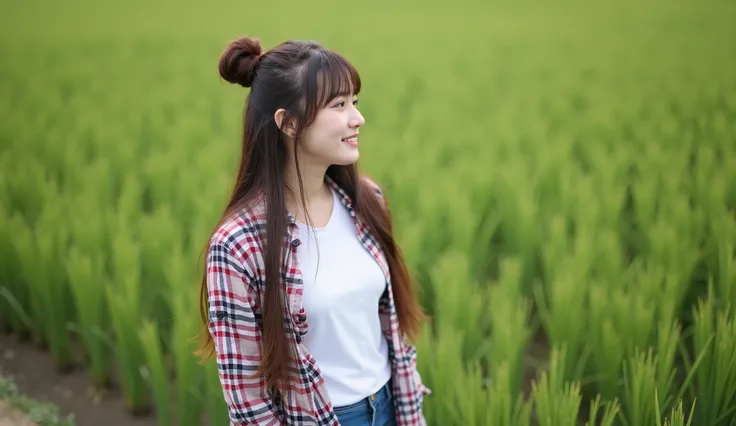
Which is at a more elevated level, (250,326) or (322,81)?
(322,81)

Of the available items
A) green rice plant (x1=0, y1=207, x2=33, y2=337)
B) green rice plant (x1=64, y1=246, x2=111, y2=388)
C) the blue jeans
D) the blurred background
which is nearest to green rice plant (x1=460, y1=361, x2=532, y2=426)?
the blurred background

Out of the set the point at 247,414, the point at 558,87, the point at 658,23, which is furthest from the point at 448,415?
the point at 658,23

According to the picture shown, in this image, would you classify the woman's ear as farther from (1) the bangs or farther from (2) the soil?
(2) the soil

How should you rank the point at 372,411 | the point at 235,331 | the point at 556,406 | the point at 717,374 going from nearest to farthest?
the point at 235,331
the point at 372,411
the point at 556,406
the point at 717,374

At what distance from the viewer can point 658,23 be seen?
5168 mm

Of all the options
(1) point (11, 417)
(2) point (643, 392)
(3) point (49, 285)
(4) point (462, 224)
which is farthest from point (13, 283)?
(2) point (643, 392)

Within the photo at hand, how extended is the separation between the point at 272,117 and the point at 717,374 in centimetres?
87

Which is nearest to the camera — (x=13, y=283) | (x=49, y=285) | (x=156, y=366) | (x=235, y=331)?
(x=235, y=331)

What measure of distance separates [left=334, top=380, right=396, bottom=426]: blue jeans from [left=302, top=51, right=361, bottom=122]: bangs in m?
0.37

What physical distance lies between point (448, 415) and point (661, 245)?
0.73 meters

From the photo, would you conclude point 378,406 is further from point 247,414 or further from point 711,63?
point 711,63

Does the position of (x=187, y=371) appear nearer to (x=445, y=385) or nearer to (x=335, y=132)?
(x=445, y=385)

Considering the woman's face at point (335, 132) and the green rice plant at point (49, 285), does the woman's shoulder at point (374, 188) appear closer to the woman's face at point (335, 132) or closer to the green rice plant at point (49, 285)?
the woman's face at point (335, 132)

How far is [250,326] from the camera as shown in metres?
0.85
